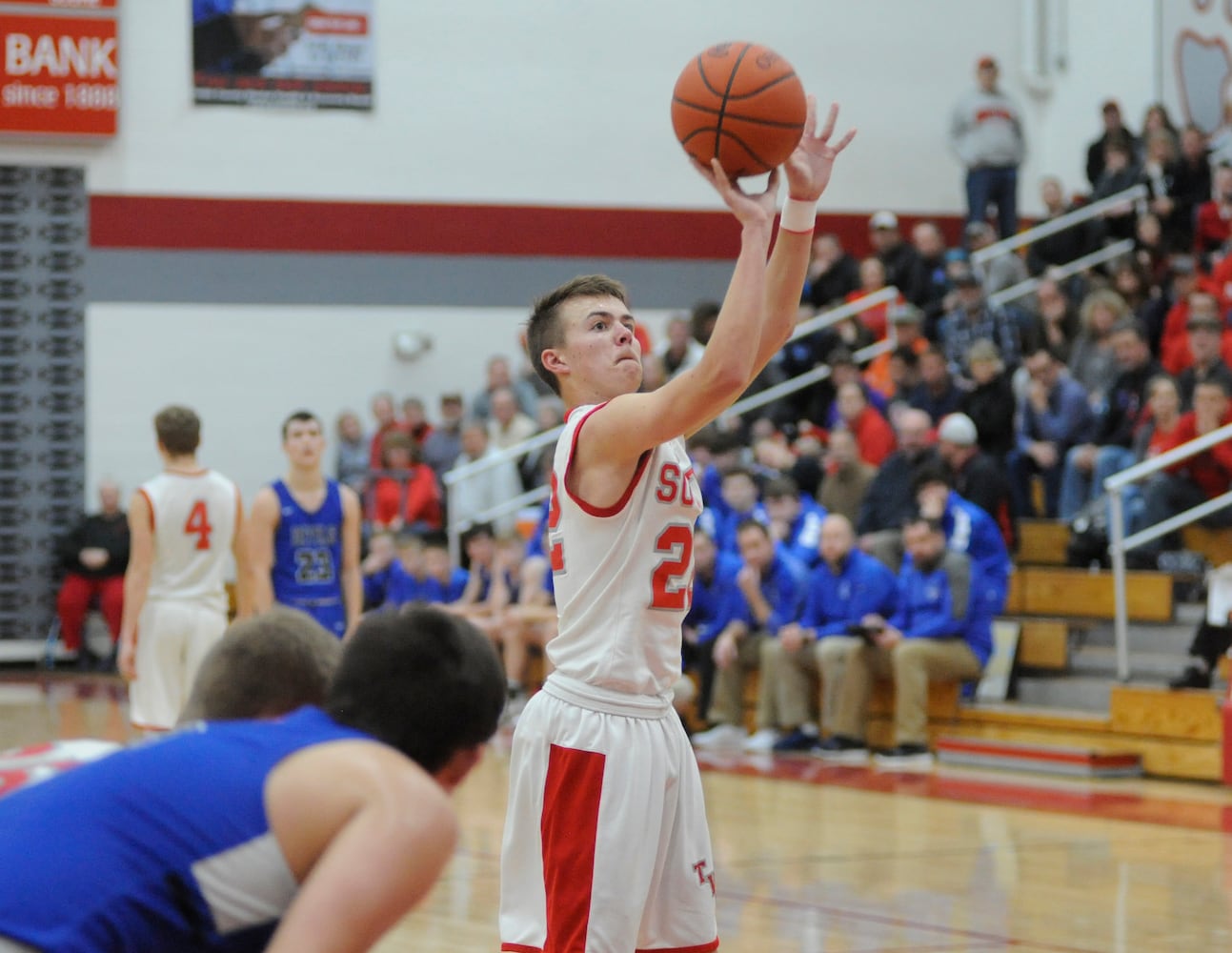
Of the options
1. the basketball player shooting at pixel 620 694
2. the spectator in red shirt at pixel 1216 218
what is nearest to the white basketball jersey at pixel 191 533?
the basketball player shooting at pixel 620 694

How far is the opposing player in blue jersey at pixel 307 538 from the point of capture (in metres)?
7.82

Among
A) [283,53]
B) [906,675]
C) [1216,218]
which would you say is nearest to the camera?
[906,675]

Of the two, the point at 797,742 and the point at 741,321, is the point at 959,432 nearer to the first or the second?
the point at 797,742

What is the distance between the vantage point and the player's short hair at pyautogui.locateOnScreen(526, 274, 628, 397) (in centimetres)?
385

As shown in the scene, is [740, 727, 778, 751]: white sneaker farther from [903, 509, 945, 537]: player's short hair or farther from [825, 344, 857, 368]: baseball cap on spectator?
[825, 344, 857, 368]: baseball cap on spectator

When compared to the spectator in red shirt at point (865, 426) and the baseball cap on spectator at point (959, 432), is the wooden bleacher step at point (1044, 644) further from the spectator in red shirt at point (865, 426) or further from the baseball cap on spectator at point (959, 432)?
the spectator in red shirt at point (865, 426)

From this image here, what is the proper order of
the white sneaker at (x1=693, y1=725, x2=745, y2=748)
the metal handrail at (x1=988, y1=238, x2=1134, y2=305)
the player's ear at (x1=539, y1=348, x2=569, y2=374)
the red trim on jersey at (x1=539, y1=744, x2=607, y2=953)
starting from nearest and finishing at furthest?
the red trim on jersey at (x1=539, y1=744, x2=607, y2=953), the player's ear at (x1=539, y1=348, x2=569, y2=374), the white sneaker at (x1=693, y1=725, x2=745, y2=748), the metal handrail at (x1=988, y1=238, x2=1134, y2=305)

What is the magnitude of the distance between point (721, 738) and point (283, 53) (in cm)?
910

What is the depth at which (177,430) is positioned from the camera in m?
7.65

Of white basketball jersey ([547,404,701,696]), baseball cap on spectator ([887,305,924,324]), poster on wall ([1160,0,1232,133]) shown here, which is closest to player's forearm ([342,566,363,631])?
white basketball jersey ([547,404,701,696])

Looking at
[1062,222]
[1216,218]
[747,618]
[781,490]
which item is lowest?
[747,618]

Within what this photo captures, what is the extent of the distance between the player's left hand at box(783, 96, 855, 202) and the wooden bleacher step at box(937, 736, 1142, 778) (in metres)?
6.73

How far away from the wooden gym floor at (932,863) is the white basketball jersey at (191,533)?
161 centimetres

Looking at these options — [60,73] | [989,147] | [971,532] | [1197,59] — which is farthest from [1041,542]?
[60,73]
